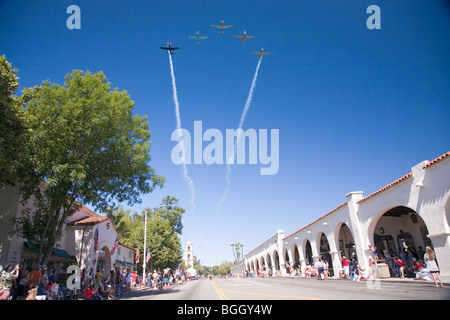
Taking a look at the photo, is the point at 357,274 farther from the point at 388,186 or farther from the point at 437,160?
the point at 437,160

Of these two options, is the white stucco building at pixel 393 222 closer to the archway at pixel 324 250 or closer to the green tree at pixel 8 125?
the archway at pixel 324 250

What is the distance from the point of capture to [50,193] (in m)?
16.0

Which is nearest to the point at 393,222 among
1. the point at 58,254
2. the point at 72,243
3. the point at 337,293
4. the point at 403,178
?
the point at 403,178

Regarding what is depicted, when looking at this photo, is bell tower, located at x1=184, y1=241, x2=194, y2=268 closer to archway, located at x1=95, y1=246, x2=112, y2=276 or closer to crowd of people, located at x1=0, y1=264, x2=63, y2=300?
archway, located at x1=95, y1=246, x2=112, y2=276

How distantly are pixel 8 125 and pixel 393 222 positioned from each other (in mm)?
27285

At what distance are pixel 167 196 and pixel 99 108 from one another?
124 feet

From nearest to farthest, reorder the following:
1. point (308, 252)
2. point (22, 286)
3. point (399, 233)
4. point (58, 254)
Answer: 1. point (22, 286)
2. point (58, 254)
3. point (399, 233)
4. point (308, 252)

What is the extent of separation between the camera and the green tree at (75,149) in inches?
588

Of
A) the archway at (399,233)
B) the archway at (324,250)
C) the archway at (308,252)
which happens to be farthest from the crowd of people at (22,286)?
the archway at (308,252)

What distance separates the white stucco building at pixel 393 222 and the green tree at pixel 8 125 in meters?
20.7

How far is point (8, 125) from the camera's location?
1186 centimetres

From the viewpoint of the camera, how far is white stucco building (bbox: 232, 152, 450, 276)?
46.7ft
